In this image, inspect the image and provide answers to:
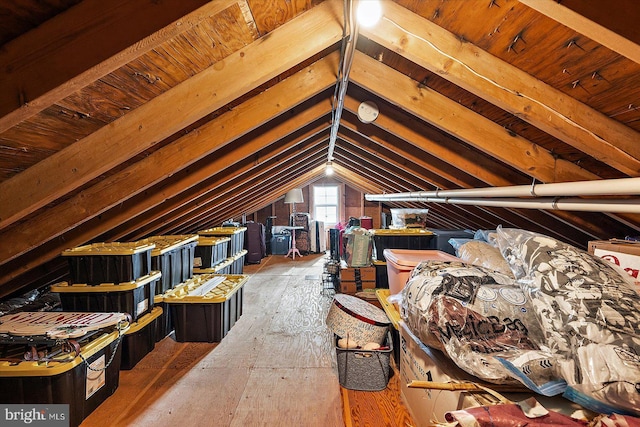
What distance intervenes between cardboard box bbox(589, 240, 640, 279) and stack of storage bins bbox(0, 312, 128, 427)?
287cm

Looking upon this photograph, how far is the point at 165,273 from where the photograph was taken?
2.96 metres

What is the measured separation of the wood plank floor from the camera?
6.24ft

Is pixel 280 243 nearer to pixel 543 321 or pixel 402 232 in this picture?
pixel 402 232

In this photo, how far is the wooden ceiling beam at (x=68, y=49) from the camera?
781 millimetres

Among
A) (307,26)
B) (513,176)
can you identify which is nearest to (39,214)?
(307,26)

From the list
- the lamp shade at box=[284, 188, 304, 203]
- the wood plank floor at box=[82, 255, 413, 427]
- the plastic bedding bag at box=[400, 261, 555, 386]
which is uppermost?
the lamp shade at box=[284, 188, 304, 203]

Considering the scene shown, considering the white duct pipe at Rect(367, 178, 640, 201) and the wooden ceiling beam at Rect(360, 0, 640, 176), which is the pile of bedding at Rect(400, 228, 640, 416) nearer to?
the white duct pipe at Rect(367, 178, 640, 201)

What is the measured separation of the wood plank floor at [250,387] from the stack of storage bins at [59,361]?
221 millimetres

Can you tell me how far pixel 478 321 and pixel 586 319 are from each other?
0.35 metres

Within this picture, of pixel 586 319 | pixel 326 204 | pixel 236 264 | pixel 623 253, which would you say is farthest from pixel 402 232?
pixel 326 204

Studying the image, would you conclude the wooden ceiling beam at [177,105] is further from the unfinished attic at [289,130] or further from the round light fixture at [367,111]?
the round light fixture at [367,111]

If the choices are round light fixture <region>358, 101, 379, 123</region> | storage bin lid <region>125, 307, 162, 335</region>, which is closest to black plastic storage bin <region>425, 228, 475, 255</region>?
round light fixture <region>358, 101, 379, 123</region>

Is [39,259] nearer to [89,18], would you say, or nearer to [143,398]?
[143,398]

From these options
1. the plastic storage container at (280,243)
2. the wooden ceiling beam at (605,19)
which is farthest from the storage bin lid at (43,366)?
the plastic storage container at (280,243)
